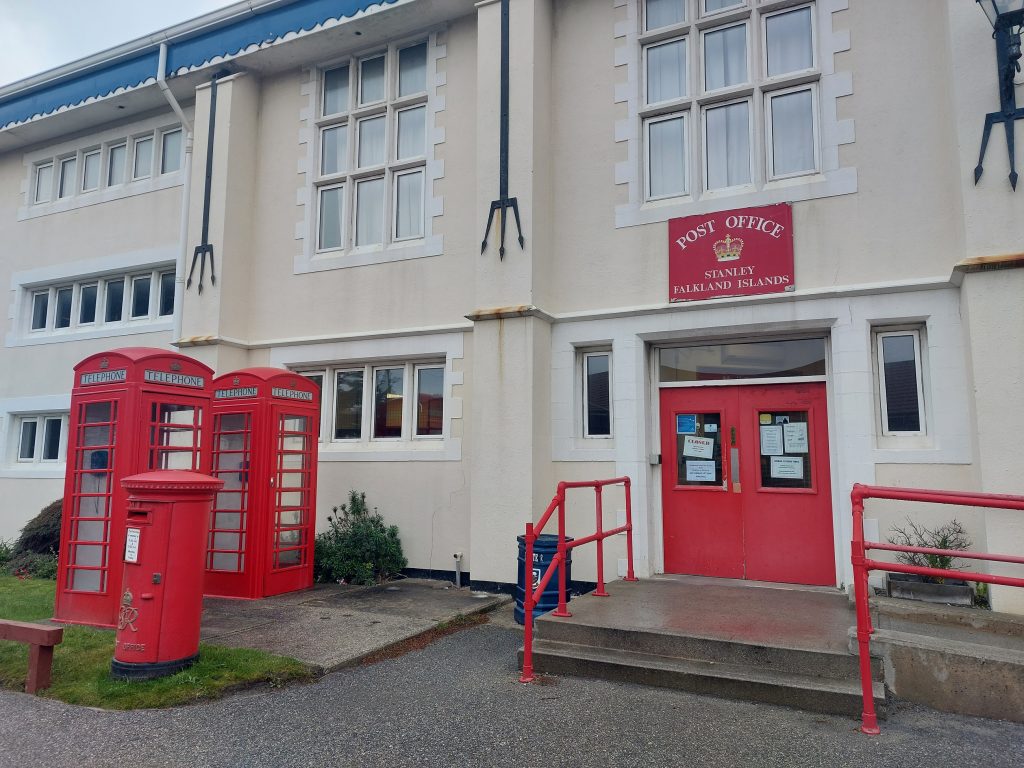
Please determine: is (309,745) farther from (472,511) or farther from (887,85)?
(887,85)

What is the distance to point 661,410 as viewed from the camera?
850 centimetres

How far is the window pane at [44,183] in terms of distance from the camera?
13852mm

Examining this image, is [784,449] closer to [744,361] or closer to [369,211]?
[744,361]

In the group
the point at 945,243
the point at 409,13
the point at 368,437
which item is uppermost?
the point at 409,13

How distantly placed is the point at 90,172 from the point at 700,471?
12383 millimetres

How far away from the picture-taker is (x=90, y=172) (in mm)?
13422

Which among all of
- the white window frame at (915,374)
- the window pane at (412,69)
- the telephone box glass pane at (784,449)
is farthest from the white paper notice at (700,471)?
the window pane at (412,69)

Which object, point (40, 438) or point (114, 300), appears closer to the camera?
point (114, 300)

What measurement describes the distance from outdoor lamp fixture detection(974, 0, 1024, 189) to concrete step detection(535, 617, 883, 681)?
4.66 meters

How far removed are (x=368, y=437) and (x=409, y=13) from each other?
5890 millimetres

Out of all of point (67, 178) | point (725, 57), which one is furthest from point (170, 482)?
point (67, 178)

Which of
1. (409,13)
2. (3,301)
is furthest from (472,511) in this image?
(3,301)

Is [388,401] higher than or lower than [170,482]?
higher

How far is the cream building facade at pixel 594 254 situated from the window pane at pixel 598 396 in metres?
0.04
